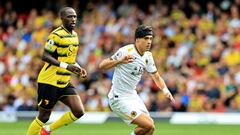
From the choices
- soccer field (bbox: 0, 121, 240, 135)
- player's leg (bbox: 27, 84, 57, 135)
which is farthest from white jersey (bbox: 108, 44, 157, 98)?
soccer field (bbox: 0, 121, 240, 135)

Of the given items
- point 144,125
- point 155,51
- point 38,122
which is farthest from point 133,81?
point 155,51

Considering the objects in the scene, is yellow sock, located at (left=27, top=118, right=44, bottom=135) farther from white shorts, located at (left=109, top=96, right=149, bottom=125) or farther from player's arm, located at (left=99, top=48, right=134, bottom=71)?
player's arm, located at (left=99, top=48, right=134, bottom=71)

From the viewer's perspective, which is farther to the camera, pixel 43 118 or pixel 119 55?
pixel 43 118

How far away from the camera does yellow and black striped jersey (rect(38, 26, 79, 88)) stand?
12.6 metres

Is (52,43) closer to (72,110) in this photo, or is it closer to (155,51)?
(72,110)

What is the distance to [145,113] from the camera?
12.1 meters

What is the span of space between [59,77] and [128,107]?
4.94 feet

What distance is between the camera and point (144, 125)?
11836 mm

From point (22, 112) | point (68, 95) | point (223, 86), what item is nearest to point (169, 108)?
point (223, 86)

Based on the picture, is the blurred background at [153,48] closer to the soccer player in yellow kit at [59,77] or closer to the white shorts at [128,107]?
the soccer player in yellow kit at [59,77]

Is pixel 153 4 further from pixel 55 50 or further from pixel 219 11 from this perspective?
pixel 55 50

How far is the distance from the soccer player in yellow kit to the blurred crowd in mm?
8279

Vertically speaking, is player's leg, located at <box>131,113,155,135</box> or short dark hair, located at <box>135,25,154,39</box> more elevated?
short dark hair, located at <box>135,25,154,39</box>

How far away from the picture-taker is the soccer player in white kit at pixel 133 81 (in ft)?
39.0
